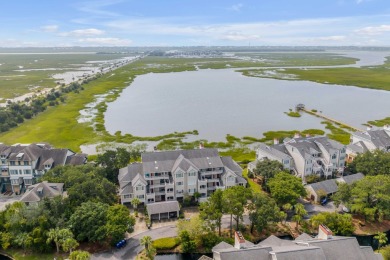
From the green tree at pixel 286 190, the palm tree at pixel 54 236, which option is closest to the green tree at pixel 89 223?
the palm tree at pixel 54 236

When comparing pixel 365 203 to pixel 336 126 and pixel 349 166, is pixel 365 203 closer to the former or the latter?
pixel 349 166

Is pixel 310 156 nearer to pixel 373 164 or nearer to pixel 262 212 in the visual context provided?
pixel 373 164

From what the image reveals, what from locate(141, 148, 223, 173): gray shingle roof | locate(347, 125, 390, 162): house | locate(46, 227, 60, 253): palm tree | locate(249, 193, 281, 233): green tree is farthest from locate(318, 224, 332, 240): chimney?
locate(347, 125, 390, 162): house

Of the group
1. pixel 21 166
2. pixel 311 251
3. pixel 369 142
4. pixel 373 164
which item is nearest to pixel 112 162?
pixel 21 166

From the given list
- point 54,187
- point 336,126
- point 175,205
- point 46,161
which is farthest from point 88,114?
point 336,126

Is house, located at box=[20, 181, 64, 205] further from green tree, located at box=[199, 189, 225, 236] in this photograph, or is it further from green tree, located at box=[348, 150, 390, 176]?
green tree, located at box=[348, 150, 390, 176]

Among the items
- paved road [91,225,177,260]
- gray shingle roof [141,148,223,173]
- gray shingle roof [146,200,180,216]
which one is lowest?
paved road [91,225,177,260]
